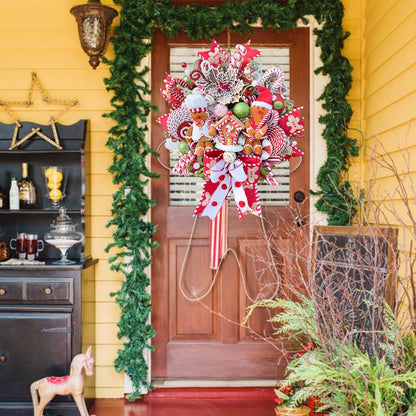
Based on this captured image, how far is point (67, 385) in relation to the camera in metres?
2.68

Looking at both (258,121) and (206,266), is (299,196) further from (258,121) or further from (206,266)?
(258,121)

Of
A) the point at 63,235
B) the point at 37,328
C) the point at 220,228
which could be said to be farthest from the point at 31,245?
the point at 220,228

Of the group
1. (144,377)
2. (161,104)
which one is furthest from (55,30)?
(144,377)

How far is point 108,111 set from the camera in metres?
3.20

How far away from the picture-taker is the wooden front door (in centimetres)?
320

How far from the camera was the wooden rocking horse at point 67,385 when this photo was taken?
2.67 meters

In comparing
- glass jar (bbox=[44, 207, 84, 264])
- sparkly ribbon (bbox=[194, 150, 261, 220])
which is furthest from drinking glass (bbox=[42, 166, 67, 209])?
sparkly ribbon (bbox=[194, 150, 261, 220])

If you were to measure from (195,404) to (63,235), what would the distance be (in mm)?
1348

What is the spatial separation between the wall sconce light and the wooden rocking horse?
1.77m

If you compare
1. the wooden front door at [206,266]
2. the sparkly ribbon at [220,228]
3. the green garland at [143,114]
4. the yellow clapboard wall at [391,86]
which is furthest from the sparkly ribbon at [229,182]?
the wooden front door at [206,266]

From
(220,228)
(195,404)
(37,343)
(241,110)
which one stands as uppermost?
(241,110)

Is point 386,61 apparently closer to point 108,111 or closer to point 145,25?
point 145,25

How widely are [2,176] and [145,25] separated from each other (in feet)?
4.44

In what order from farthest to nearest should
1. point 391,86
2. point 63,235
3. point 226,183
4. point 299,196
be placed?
point 299,196 → point 63,235 → point 391,86 → point 226,183
